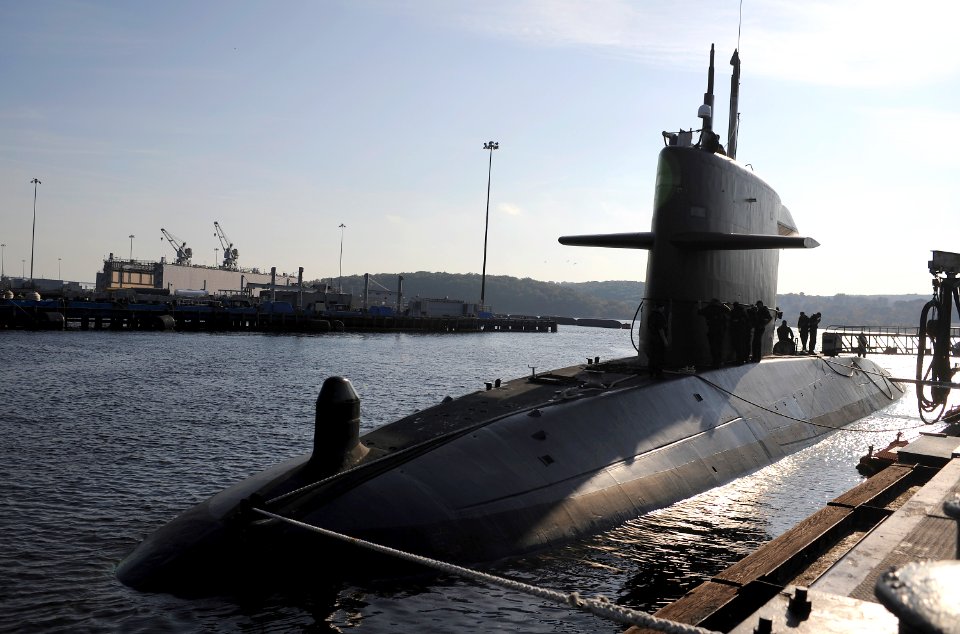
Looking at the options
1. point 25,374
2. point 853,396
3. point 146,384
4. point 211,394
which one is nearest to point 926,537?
point 853,396

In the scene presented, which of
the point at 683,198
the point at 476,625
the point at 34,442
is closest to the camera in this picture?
the point at 476,625

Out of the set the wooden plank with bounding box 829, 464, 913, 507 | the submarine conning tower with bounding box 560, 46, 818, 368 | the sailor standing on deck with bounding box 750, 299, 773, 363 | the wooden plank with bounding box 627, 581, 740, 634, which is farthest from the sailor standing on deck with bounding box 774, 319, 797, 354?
the wooden plank with bounding box 627, 581, 740, 634

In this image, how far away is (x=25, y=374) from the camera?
31.1m

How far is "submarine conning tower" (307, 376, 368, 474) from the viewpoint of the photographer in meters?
9.53

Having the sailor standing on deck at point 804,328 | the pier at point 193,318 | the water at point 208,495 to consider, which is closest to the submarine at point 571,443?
the water at point 208,495

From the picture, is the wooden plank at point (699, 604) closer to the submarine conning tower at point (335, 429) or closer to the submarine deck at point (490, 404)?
the submarine conning tower at point (335, 429)

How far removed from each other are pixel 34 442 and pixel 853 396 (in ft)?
68.7

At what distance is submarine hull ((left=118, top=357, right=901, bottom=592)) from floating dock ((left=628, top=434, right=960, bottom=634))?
2.86 m

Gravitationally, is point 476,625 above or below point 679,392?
below

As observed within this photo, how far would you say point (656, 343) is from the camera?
14953mm

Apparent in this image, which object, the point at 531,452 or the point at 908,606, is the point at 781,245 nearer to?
the point at 531,452

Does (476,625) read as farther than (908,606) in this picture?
A: Yes

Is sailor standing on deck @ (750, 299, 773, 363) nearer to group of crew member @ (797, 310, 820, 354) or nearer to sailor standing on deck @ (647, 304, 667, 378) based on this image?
sailor standing on deck @ (647, 304, 667, 378)

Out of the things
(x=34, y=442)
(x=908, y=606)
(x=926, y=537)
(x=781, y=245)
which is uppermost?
(x=781, y=245)
